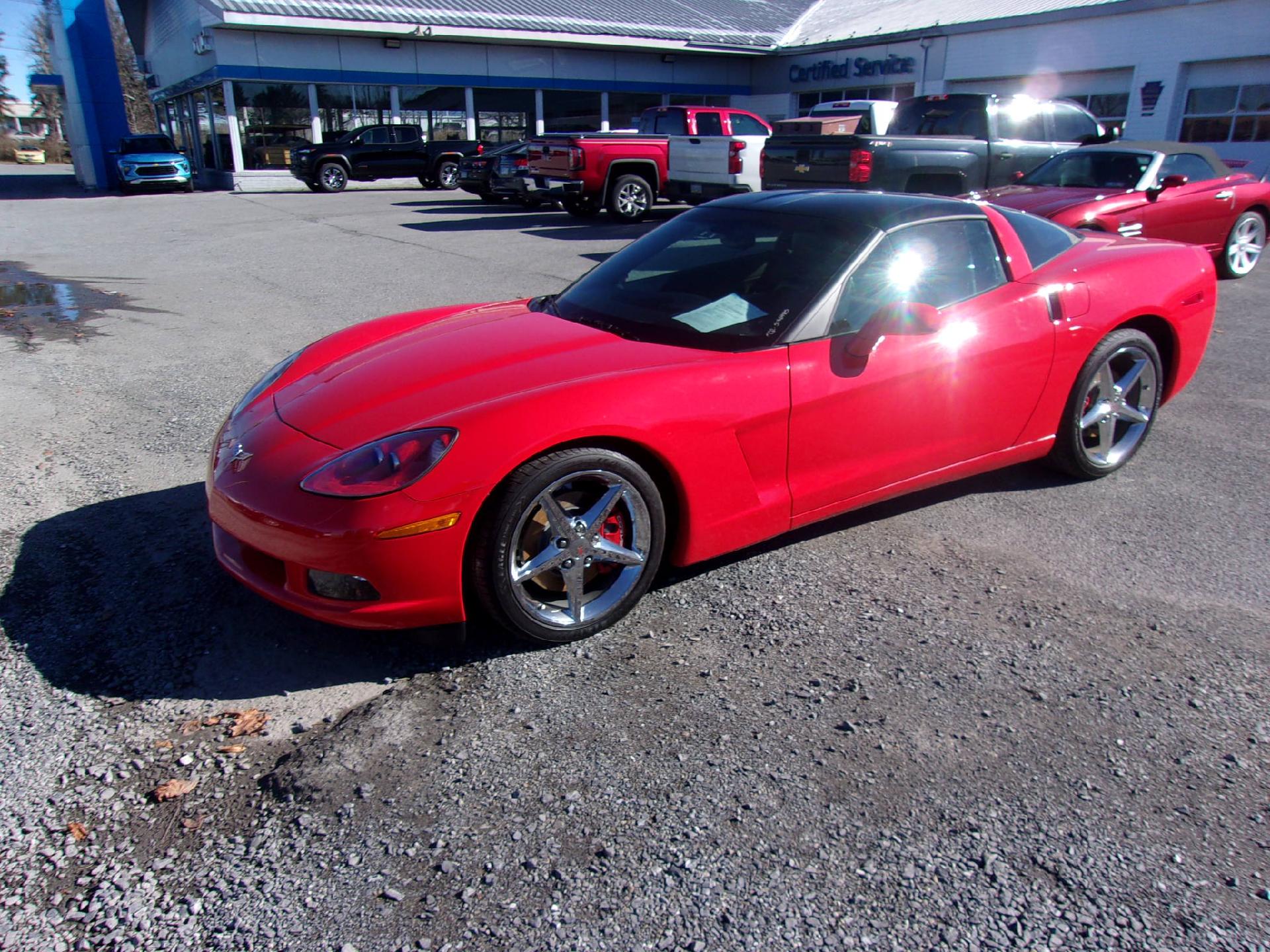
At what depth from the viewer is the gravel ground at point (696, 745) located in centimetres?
218

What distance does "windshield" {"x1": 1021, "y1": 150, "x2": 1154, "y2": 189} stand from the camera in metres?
9.77

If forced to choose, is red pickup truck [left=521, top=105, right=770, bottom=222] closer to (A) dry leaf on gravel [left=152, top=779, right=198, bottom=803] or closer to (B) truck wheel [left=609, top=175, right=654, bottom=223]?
(B) truck wheel [left=609, top=175, right=654, bottom=223]

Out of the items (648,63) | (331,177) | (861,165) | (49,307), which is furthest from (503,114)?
(49,307)

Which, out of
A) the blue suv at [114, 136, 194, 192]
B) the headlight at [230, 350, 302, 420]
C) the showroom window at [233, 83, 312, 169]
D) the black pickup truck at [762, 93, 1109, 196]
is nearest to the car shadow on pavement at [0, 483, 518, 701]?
the headlight at [230, 350, 302, 420]

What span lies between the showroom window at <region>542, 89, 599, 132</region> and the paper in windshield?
2980 centimetres

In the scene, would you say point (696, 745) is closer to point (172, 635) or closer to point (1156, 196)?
point (172, 635)

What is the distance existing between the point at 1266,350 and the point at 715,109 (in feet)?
38.3

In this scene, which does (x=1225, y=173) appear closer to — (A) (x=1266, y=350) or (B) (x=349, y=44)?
(A) (x=1266, y=350)

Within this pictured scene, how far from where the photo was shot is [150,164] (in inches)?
1061

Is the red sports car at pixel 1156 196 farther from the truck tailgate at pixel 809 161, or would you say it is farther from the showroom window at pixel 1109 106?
the showroom window at pixel 1109 106

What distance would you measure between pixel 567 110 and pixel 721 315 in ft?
101

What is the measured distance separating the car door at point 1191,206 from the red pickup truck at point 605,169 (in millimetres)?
8438

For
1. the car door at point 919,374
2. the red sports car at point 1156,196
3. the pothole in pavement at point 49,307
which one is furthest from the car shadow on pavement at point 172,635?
the red sports car at point 1156,196

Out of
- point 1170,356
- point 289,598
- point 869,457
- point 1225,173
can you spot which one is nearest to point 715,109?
point 1225,173
